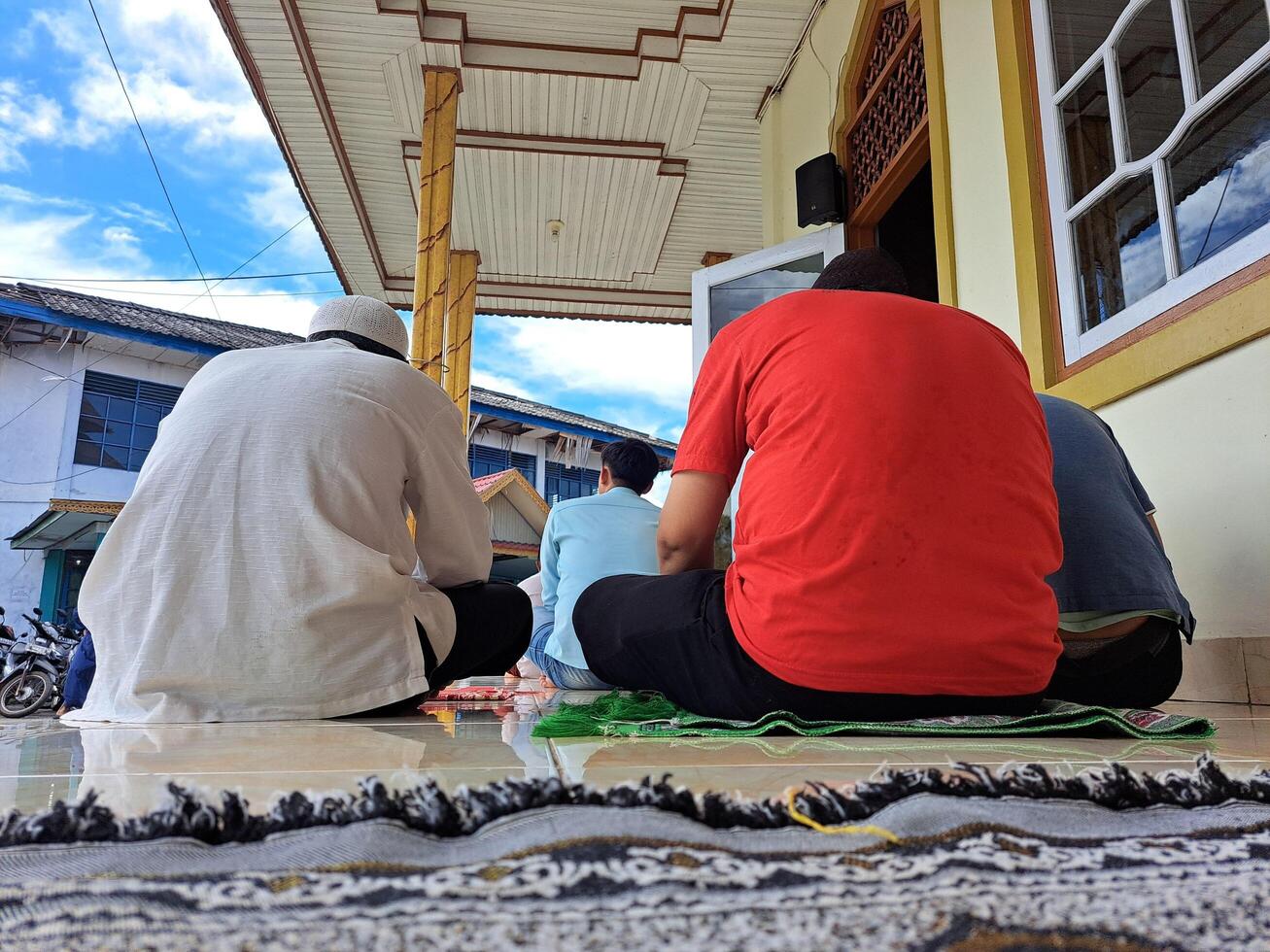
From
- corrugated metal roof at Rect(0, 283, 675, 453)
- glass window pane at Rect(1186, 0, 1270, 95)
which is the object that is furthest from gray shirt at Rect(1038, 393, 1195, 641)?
corrugated metal roof at Rect(0, 283, 675, 453)

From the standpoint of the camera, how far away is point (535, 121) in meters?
6.38

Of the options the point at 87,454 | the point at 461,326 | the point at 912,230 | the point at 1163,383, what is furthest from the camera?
the point at 87,454

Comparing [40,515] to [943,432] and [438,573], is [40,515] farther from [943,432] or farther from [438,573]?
[943,432]

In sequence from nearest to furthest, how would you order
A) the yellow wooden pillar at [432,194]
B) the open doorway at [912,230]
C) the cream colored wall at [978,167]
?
the cream colored wall at [978,167], the open doorway at [912,230], the yellow wooden pillar at [432,194]

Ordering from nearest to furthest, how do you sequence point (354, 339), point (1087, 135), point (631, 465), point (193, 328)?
point (354, 339), point (1087, 135), point (631, 465), point (193, 328)

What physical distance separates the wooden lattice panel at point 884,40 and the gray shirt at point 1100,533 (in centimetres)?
308

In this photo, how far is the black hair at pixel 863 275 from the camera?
1.77m

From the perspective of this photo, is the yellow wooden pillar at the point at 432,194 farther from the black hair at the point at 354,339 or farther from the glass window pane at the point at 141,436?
the glass window pane at the point at 141,436

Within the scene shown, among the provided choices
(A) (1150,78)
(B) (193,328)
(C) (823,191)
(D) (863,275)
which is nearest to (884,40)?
(C) (823,191)

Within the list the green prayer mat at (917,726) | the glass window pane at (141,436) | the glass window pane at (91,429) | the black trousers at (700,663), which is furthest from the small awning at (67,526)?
the green prayer mat at (917,726)

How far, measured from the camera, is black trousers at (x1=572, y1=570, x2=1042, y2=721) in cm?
144

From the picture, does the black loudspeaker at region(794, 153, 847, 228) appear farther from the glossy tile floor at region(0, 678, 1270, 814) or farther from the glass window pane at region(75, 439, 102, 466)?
the glass window pane at region(75, 439, 102, 466)

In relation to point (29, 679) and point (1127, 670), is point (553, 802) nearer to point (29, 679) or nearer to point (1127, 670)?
point (1127, 670)

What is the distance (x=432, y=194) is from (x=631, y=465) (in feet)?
10.4
